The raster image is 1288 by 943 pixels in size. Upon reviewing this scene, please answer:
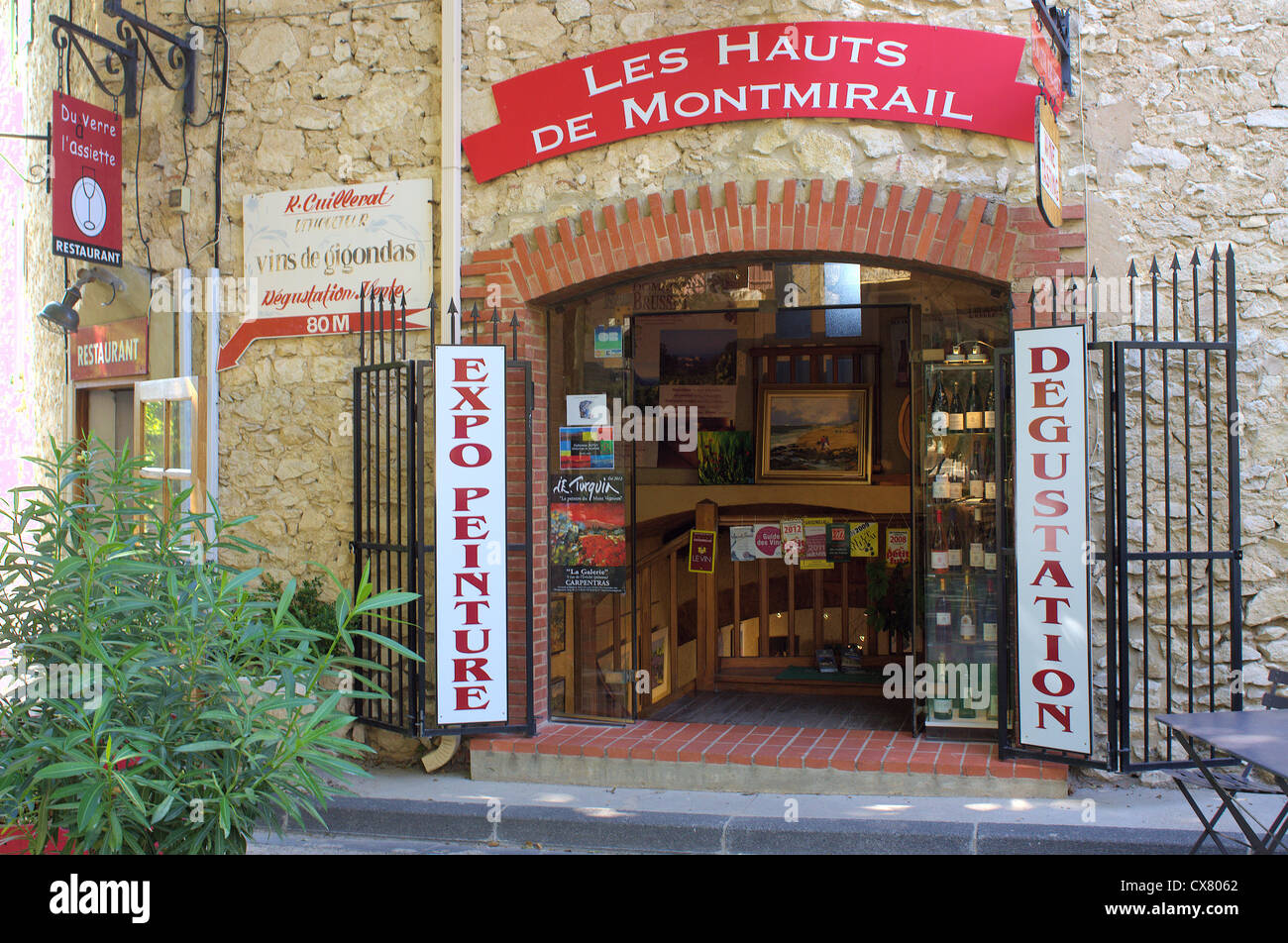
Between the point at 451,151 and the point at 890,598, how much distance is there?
4.64m

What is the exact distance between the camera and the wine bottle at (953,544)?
5824 millimetres

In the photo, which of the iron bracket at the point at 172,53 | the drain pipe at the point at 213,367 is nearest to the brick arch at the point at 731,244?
the drain pipe at the point at 213,367

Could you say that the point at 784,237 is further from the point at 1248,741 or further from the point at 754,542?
the point at 754,542

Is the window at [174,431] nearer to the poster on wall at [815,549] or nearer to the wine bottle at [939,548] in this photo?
the poster on wall at [815,549]

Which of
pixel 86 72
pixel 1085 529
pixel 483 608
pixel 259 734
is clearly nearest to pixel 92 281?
pixel 86 72

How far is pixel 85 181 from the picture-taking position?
22.8ft

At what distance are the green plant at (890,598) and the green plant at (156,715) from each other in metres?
5.35

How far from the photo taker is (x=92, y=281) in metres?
7.82

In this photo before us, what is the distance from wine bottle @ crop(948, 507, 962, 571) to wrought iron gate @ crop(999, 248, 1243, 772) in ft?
2.15

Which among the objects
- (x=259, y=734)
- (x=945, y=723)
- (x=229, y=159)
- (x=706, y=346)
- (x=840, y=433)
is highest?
(x=229, y=159)

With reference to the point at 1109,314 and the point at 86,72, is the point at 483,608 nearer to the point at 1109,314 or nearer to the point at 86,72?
the point at 1109,314

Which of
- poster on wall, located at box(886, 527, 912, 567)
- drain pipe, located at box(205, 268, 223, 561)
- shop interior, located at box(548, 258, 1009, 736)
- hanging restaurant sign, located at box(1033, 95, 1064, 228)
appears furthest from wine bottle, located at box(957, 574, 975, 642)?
drain pipe, located at box(205, 268, 223, 561)

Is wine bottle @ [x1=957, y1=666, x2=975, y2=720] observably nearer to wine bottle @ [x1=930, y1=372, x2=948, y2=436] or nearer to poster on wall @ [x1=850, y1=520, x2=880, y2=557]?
wine bottle @ [x1=930, y1=372, x2=948, y2=436]

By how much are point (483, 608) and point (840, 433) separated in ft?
13.4
